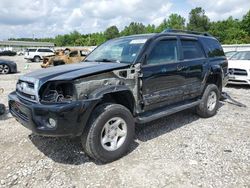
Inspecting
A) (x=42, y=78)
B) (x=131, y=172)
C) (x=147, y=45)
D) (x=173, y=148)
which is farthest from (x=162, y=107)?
(x=42, y=78)

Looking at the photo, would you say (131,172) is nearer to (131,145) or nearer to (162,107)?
(131,145)

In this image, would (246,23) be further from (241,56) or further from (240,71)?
(240,71)

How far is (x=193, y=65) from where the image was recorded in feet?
17.5

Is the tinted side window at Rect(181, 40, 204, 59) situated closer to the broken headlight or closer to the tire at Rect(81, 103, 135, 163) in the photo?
the tire at Rect(81, 103, 135, 163)

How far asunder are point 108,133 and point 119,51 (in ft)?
5.35

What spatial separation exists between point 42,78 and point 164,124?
2.91 meters

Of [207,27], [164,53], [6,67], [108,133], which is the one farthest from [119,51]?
[207,27]

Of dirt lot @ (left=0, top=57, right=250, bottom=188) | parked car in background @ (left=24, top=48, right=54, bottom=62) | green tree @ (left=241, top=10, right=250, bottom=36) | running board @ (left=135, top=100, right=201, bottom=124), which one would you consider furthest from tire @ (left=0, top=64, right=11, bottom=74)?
green tree @ (left=241, top=10, right=250, bottom=36)

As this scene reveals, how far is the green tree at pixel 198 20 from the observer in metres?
50.1

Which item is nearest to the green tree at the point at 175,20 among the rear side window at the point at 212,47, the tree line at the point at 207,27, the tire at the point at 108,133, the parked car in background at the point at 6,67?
the tree line at the point at 207,27

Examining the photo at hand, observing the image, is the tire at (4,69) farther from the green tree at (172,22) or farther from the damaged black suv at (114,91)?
the green tree at (172,22)

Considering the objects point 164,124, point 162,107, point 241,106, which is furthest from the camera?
point 241,106

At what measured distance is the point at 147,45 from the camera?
4422mm

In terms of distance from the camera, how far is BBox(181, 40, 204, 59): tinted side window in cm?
524
